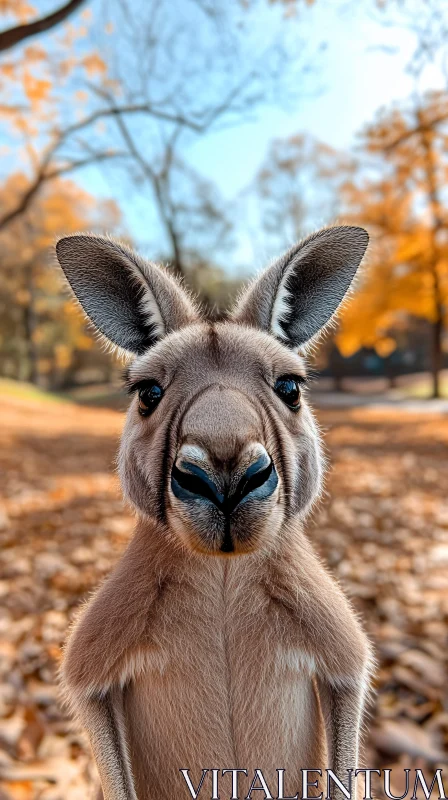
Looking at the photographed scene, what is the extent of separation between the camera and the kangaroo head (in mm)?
824

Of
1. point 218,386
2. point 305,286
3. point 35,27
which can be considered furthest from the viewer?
point 35,27

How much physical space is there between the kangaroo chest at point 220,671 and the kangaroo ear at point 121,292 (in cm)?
53

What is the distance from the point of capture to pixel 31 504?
4.96 meters

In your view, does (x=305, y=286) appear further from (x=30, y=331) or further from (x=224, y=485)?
(x=30, y=331)

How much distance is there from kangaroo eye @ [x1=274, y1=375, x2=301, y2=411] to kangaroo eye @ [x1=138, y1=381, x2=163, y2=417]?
235mm

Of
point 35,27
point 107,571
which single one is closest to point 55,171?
point 35,27

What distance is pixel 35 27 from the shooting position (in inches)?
176

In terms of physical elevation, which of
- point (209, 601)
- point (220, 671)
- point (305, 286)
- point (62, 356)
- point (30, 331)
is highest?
point (305, 286)

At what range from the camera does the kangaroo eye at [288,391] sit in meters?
1.04

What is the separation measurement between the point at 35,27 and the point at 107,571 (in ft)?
15.4

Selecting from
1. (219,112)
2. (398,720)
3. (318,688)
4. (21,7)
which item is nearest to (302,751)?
(318,688)

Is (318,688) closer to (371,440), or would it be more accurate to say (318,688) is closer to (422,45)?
(422,45)

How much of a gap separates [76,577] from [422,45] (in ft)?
11.0

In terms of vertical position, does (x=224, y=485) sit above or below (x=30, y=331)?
above
